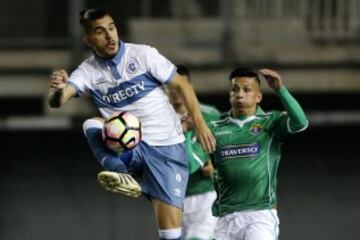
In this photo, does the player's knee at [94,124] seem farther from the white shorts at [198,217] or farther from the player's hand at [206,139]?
the white shorts at [198,217]

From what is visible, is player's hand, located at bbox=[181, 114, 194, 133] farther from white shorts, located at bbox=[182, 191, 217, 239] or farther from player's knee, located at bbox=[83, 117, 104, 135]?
white shorts, located at bbox=[182, 191, 217, 239]

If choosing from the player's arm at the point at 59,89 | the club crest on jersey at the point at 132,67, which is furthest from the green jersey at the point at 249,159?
the player's arm at the point at 59,89

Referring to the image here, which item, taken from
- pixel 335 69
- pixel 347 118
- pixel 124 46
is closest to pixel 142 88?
pixel 124 46

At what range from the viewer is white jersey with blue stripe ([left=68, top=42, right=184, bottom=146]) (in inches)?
400

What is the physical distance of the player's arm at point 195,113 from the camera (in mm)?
9750

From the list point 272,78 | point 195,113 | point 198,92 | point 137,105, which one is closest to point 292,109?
point 272,78

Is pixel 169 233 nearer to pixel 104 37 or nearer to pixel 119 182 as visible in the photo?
pixel 119 182

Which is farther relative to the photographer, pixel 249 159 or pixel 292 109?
pixel 249 159

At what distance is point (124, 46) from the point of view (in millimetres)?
10258

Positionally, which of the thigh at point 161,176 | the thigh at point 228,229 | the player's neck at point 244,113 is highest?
the player's neck at point 244,113

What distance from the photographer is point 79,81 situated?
10219 millimetres

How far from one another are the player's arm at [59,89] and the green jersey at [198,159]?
1.19 meters

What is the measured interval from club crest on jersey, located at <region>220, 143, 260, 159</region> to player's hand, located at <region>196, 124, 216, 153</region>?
35.0 inches

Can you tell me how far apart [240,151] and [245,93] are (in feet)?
1.50
